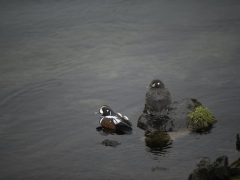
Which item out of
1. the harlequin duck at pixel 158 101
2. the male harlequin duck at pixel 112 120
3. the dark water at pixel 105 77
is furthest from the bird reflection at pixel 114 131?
the harlequin duck at pixel 158 101

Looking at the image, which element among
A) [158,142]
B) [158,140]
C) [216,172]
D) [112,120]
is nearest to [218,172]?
[216,172]

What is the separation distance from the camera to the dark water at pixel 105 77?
15797 millimetres

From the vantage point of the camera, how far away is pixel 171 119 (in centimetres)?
1755

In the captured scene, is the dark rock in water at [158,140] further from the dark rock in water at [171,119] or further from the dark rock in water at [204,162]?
the dark rock in water at [204,162]

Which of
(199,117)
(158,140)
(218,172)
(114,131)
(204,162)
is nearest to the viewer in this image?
(218,172)

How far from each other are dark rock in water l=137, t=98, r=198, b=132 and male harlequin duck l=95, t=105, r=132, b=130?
0.71m

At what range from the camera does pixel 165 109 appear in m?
18.0

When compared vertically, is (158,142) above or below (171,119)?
below

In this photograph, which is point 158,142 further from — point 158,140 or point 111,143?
point 111,143

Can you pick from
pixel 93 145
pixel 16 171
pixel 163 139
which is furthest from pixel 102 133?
pixel 16 171

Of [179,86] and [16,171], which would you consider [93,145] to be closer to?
[16,171]

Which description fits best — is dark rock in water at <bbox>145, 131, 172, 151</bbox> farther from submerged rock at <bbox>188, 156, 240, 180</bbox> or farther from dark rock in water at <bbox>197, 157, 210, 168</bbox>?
submerged rock at <bbox>188, 156, 240, 180</bbox>

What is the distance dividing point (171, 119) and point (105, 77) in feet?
26.5

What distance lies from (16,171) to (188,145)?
6159mm
